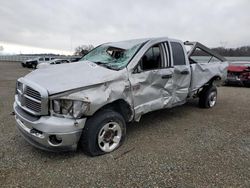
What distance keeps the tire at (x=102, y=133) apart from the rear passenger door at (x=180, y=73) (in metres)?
1.72

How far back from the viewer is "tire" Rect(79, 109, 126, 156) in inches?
125

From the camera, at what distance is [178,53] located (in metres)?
4.89

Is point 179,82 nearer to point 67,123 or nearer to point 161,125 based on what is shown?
point 161,125

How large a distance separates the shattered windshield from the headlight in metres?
0.97

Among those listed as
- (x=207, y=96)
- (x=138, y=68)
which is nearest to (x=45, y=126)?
(x=138, y=68)

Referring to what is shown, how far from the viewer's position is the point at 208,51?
6.36 metres

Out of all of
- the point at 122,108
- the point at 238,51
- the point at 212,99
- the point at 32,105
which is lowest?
the point at 212,99

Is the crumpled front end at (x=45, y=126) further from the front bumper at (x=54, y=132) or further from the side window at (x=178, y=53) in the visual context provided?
the side window at (x=178, y=53)

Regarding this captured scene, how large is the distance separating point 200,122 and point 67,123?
10.9 feet

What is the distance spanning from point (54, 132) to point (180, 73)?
3.01m

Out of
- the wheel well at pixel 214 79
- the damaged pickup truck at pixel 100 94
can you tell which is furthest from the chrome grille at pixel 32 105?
the wheel well at pixel 214 79

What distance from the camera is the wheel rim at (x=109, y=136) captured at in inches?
133

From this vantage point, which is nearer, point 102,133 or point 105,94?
point 105,94

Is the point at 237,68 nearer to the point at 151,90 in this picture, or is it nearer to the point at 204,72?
the point at 204,72
